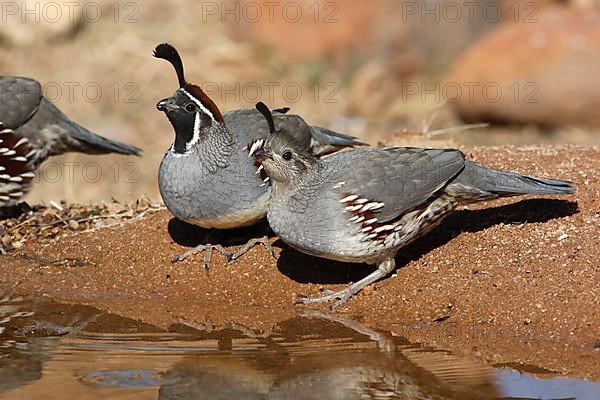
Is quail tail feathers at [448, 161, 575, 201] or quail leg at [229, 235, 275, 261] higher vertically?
quail tail feathers at [448, 161, 575, 201]

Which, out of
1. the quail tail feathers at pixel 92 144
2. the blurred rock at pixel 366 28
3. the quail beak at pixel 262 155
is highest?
the blurred rock at pixel 366 28

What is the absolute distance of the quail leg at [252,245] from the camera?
6641mm

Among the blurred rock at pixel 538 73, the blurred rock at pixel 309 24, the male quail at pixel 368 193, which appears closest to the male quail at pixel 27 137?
the male quail at pixel 368 193

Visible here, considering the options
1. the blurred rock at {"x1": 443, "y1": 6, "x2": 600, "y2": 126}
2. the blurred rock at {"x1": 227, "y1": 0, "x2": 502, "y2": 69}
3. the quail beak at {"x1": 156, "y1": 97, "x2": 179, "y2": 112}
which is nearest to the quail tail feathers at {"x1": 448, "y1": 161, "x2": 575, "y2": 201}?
the quail beak at {"x1": 156, "y1": 97, "x2": 179, "y2": 112}

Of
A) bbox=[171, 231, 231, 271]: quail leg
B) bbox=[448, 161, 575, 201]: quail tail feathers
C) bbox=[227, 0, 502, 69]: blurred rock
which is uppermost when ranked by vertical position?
bbox=[227, 0, 502, 69]: blurred rock

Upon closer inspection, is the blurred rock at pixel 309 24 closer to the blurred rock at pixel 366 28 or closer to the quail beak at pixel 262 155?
the blurred rock at pixel 366 28

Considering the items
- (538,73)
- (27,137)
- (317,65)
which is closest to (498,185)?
(27,137)

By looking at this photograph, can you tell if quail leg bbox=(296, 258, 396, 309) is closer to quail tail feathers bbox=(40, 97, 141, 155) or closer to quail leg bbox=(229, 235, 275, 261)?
quail leg bbox=(229, 235, 275, 261)

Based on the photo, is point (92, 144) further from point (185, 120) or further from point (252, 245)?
point (252, 245)

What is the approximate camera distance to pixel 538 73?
39.3ft

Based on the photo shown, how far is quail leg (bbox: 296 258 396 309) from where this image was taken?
6121mm

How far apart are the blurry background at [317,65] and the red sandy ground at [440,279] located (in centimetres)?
394

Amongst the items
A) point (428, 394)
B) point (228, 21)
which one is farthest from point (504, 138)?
point (428, 394)

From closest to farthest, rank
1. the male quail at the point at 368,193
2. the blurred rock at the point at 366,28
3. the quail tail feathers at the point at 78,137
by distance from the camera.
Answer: the male quail at the point at 368,193, the quail tail feathers at the point at 78,137, the blurred rock at the point at 366,28
